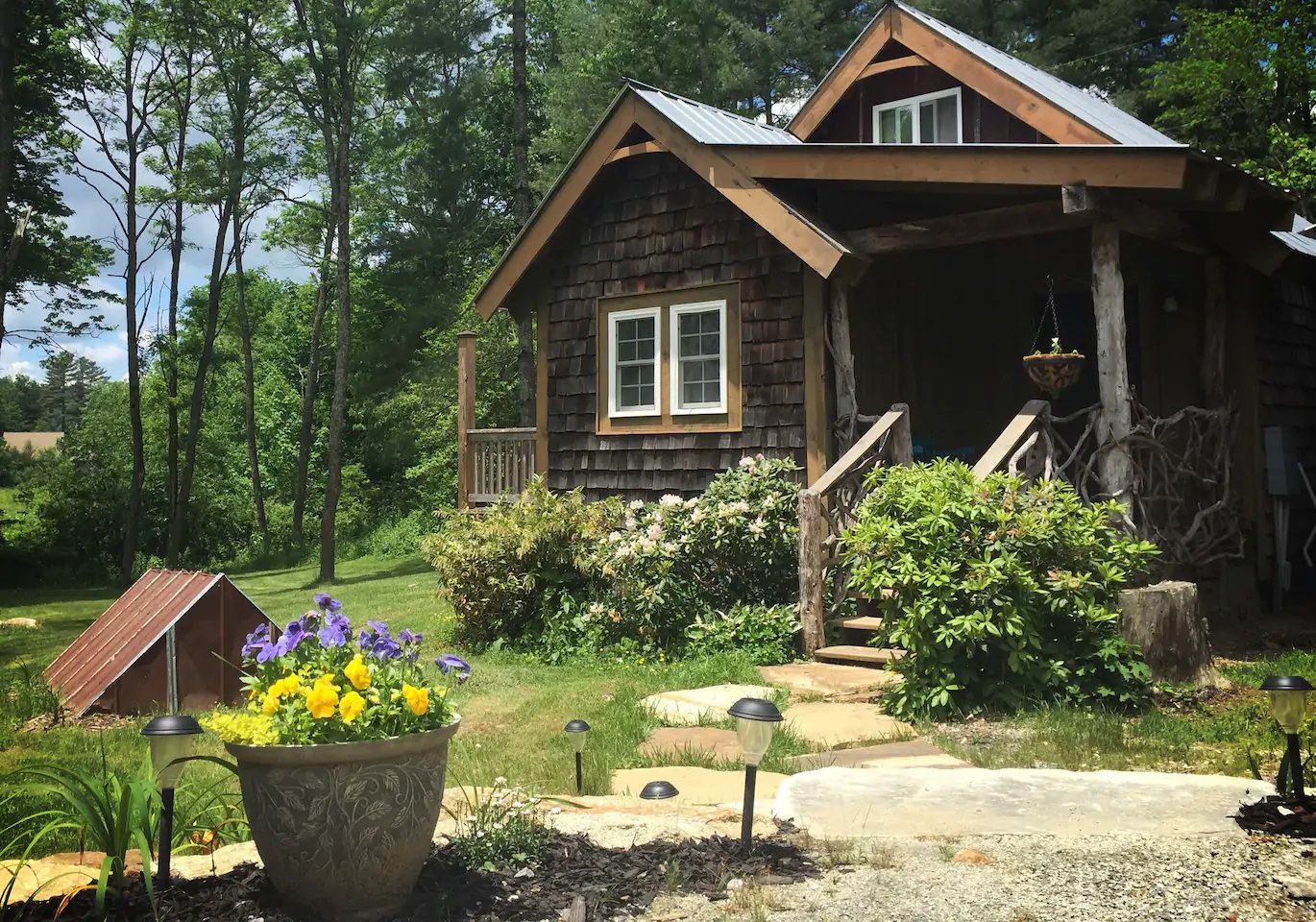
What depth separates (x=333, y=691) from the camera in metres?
3.04

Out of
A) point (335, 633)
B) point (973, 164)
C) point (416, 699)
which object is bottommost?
point (416, 699)

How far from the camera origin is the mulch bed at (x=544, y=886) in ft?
10.2

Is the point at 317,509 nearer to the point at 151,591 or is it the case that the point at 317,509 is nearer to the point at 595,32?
the point at 595,32

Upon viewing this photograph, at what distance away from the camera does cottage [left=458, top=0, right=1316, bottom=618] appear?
28.1 ft

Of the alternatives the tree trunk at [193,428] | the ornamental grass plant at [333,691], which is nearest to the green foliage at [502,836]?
the ornamental grass plant at [333,691]

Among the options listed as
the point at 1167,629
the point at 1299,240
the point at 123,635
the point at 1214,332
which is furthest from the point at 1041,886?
the point at 1299,240

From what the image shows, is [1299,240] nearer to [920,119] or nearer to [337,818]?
[920,119]

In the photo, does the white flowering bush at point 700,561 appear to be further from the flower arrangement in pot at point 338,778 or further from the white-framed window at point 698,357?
the flower arrangement in pot at point 338,778

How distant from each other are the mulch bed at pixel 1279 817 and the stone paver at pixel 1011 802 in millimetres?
65

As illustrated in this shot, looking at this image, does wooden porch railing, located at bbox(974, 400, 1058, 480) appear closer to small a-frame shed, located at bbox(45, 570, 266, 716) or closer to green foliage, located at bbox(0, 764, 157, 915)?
small a-frame shed, located at bbox(45, 570, 266, 716)

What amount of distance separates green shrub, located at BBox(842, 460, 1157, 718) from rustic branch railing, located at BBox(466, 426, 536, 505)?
264 inches

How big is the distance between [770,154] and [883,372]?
2.60m

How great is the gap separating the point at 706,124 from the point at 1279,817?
875cm

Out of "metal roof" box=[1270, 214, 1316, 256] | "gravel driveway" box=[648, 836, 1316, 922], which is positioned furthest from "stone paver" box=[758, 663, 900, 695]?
"metal roof" box=[1270, 214, 1316, 256]
